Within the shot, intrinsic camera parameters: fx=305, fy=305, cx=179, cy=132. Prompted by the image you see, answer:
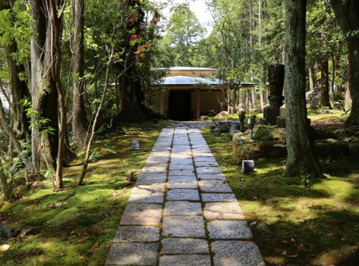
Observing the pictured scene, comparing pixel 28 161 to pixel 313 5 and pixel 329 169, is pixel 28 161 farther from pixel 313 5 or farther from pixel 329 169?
pixel 313 5

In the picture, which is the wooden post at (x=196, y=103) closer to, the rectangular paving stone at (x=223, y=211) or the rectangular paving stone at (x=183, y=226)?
the rectangular paving stone at (x=223, y=211)

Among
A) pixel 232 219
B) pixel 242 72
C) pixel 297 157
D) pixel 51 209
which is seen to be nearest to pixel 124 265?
pixel 232 219

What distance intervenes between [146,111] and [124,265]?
10.7 m

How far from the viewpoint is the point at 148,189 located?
4.40 m

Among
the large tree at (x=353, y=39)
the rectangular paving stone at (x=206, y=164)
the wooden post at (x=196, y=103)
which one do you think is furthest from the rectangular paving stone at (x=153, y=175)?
the wooden post at (x=196, y=103)

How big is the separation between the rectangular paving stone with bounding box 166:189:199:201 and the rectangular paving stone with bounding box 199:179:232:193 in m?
0.19

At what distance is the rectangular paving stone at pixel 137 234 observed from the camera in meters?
2.91

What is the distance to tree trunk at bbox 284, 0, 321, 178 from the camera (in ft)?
14.5

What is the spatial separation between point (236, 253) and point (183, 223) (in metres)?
0.76

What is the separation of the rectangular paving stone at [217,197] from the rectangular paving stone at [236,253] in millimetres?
1138

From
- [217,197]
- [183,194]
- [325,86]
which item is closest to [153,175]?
[183,194]

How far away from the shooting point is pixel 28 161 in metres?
5.52

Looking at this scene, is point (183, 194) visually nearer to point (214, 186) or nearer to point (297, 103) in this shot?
point (214, 186)

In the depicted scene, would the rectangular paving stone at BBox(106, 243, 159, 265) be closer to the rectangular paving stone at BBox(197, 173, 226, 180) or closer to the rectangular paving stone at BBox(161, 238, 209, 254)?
the rectangular paving stone at BBox(161, 238, 209, 254)
